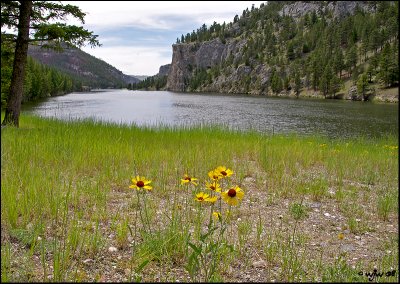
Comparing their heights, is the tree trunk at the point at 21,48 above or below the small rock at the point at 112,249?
above

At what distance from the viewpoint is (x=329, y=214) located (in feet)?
16.8

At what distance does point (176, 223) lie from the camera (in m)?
3.36

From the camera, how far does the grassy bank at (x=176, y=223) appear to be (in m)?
2.87

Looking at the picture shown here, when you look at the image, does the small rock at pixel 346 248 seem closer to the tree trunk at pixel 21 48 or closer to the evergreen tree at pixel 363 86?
the tree trunk at pixel 21 48

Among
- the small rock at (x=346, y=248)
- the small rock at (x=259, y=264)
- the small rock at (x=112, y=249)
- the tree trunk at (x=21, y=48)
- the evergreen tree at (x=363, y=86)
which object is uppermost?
the evergreen tree at (x=363, y=86)

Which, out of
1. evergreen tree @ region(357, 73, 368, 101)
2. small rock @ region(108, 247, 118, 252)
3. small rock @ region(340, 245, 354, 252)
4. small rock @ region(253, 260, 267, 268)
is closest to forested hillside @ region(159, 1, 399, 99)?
evergreen tree @ region(357, 73, 368, 101)

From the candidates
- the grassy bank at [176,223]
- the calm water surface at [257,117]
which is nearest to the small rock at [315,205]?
the grassy bank at [176,223]

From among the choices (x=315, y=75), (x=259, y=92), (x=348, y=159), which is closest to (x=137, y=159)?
(x=348, y=159)

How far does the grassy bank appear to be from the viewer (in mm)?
2869

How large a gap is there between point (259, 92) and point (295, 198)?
135705 millimetres

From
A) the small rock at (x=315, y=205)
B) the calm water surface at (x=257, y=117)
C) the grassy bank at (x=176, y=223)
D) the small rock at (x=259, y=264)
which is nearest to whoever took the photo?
the grassy bank at (x=176, y=223)

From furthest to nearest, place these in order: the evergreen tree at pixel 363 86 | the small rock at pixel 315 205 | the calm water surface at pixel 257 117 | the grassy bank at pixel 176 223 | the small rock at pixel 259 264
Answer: the evergreen tree at pixel 363 86
the calm water surface at pixel 257 117
the small rock at pixel 315 205
the small rock at pixel 259 264
the grassy bank at pixel 176 223

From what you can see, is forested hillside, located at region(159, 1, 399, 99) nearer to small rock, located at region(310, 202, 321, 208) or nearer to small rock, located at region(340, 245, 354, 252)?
small rock, located at region(310, 202, 321, 208)

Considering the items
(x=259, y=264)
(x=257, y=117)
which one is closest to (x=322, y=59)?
(x=257, y=117)
